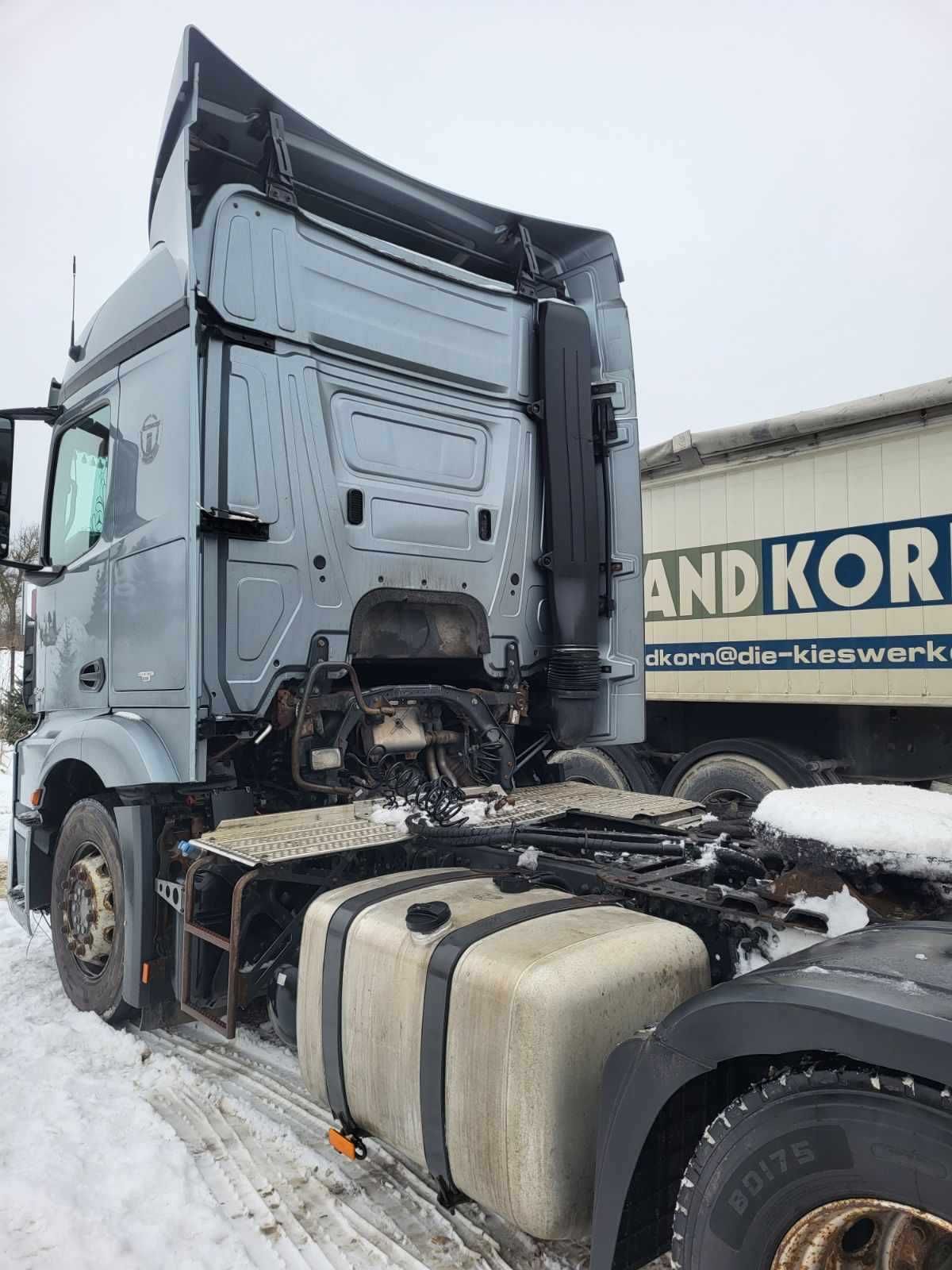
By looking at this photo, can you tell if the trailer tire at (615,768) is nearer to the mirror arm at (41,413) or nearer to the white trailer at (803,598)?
the white trailer at (803,598)

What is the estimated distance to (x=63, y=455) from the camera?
15.8ft

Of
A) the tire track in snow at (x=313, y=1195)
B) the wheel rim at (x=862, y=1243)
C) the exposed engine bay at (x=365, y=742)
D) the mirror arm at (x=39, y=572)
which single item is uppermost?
the mirror arm at (x=39, y=572)

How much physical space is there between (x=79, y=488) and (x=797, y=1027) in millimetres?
4155

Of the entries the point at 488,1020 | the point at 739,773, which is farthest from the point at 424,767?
the point at 739,773

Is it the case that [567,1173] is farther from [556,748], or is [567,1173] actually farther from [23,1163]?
[556,748]

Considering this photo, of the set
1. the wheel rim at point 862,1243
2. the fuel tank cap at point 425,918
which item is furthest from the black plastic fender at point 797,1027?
the fuel tank cap at point 425,918

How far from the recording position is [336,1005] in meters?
2.60

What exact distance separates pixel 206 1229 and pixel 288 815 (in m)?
1.37

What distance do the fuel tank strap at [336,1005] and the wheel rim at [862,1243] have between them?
1356 millimetres

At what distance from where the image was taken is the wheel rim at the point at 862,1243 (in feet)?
5.03

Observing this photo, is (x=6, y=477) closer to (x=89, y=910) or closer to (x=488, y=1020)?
(x=89, y=910)

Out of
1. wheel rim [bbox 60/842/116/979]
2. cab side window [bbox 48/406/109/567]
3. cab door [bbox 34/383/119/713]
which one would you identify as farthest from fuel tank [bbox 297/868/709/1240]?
cab side window [bbox 48/406/109/567]

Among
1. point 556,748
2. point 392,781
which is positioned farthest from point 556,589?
point 392,781

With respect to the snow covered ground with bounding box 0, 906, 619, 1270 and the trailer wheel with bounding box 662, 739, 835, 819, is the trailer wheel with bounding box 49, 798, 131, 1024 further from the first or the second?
the trailer wheel with bounding box 662, 739, 835, 819
